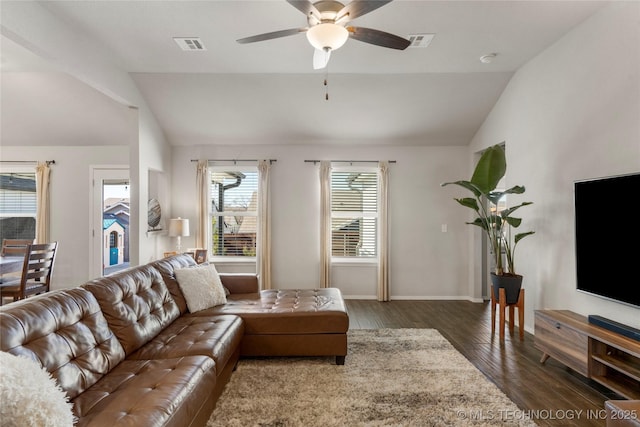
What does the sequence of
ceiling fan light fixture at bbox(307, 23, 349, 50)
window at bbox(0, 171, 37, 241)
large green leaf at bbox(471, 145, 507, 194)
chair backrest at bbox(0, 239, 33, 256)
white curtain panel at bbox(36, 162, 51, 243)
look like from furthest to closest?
window at bbox(0, 171, 37, 241), white curtain panel at bbox(36, 162, 51, 243), chair backrest at bbox(0, 239, 33, 256), large green leaf at bbox(471, 145, 507, 194), ceiling fan light fixture at bbox(307, 23, 349, 50)

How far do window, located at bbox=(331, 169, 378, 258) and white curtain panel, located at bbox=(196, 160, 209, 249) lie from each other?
6.73 feet

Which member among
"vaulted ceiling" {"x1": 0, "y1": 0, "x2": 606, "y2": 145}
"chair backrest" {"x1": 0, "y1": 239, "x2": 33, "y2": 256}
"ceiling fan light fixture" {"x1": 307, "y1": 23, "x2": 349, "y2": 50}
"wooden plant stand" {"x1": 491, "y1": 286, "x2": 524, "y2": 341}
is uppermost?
"vaulted ceiling" {"x1": 0, "y1": 0, "x2": 606, "y2": 145}

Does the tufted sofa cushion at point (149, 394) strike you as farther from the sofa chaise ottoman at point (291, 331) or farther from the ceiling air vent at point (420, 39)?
the ceiling air vent at point (420, 39)

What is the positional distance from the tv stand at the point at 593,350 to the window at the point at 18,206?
23.1ft

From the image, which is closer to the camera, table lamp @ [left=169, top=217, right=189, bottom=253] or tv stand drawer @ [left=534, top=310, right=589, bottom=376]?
tv stand drawer @ [left=534, top=310, right=589, bottom=376]

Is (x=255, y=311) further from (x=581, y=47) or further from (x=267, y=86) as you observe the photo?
(x=581, y=47)

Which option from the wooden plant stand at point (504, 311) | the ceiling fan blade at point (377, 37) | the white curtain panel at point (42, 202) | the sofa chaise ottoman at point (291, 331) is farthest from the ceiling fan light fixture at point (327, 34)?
the white curtain panel at point (42, 202)

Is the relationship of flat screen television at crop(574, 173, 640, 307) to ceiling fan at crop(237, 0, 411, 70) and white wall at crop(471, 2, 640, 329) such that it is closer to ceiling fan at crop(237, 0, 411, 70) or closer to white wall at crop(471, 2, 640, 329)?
white wall at crop(471, 2, 640, 329)

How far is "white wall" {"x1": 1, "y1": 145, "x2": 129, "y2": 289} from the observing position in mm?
5277

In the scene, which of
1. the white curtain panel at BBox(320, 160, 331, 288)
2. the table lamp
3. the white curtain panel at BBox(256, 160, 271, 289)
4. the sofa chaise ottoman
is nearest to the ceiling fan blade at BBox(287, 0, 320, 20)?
the sofa chaise ottoman

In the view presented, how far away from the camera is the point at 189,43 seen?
3504 mm

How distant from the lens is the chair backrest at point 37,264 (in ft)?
11.6

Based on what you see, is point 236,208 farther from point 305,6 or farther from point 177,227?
point 305,6

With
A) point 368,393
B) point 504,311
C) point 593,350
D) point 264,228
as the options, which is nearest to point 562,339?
point 593,350
